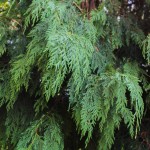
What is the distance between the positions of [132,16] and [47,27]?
0.58 metres

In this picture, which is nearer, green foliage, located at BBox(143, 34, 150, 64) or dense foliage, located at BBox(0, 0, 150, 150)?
dense foliage, located at BBox(0, 0, 150, 150)

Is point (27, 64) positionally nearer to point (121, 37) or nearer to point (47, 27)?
point (47, 27)

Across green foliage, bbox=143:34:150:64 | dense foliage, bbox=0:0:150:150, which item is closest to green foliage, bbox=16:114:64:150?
dense foliage, bbox=0:0:150:150

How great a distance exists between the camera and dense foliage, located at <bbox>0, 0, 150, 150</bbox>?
1.10 m

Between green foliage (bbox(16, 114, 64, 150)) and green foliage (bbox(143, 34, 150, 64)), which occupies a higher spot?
green foliage (bbox(143, 34, 150, 64))

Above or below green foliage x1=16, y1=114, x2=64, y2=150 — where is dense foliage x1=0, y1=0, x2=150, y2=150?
above

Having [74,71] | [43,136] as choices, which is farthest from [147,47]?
[43,136]

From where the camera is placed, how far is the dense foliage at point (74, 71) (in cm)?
110

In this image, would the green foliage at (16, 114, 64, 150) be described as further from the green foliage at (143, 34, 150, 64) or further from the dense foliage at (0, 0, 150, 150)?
the green foliage at (143, 34, 150, 64)

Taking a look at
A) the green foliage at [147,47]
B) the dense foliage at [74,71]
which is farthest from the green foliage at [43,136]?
the green foliage at [147,47]

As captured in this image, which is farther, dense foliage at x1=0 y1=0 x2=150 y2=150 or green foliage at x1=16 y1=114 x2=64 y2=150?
green foliage at x1=16 y1=114 x2=64 y2=150

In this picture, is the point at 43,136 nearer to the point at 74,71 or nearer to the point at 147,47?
the point at 74,71

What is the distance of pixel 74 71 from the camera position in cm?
108

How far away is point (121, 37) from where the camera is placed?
142 cm
